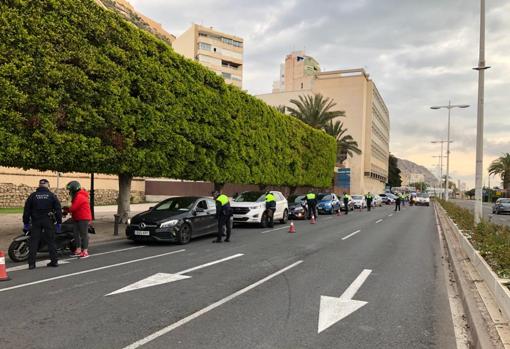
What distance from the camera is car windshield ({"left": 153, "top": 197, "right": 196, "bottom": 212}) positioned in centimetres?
1374

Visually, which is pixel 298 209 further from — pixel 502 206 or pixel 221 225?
pixel 502 206

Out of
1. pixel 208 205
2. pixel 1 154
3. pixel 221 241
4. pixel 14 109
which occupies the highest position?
pixel 14 109

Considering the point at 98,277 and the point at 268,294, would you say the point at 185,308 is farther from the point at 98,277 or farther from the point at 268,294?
the point at 98,277

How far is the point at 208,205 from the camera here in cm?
1470

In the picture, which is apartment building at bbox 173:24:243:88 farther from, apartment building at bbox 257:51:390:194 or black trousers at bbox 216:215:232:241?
black trousers at bbox 216:215:232:241

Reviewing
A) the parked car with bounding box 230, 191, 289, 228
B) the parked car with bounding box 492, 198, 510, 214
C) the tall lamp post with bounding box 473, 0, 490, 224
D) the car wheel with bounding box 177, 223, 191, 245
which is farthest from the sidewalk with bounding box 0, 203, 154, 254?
the parked car with bounding box 492, 198, 510, 214

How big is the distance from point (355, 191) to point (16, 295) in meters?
72.6

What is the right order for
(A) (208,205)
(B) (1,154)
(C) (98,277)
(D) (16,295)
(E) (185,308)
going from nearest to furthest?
(E) (185,308), (D) (16,295), (C) (98,277), (B) (1,154), (A) (208,205)

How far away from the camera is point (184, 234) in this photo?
12.9 m

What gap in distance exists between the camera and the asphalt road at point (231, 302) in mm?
4742

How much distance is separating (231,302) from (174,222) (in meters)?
6.73

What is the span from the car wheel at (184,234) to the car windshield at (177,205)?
74cm

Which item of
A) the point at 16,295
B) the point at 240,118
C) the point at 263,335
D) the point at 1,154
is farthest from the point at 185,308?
the point at 240,118

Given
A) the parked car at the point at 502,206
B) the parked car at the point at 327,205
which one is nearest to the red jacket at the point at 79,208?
the parked car at the point at 327,205
